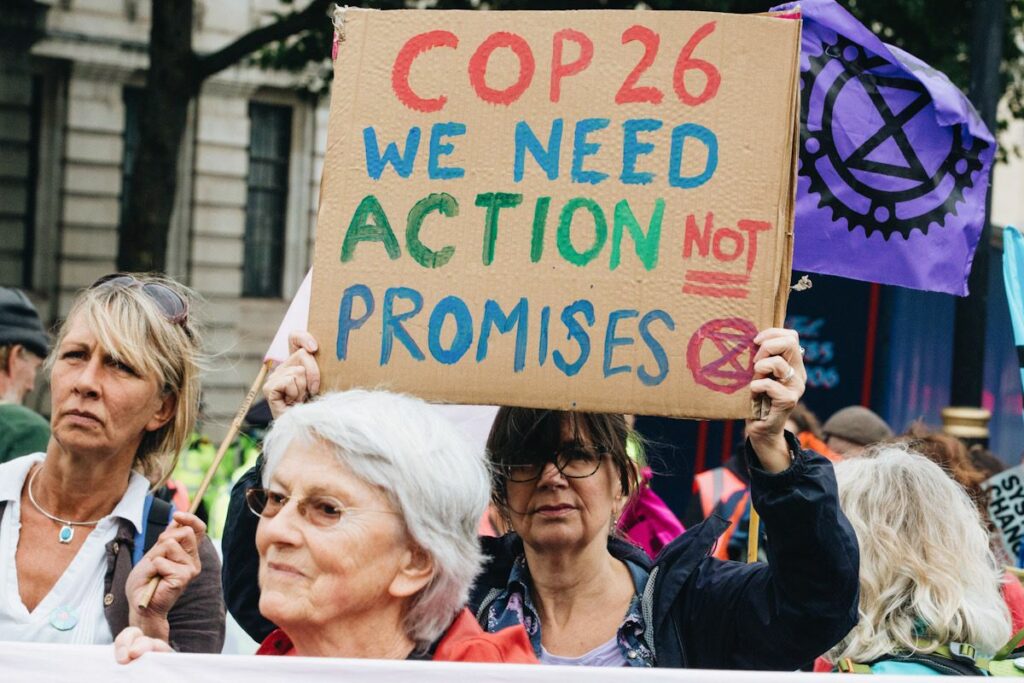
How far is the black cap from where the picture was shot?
485 cm

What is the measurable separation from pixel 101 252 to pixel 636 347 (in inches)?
650

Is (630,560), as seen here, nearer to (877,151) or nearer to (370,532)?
(370,532)

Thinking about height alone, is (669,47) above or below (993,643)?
above

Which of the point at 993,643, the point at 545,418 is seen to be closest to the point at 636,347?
the point at 545,418

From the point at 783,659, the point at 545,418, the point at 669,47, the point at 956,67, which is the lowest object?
the point at 783,659

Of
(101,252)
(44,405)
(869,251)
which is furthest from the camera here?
(101,252)

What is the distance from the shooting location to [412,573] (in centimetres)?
235

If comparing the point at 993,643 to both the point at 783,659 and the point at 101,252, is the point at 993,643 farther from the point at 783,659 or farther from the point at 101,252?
A: the point at 101,252

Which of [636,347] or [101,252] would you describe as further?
[101,252]

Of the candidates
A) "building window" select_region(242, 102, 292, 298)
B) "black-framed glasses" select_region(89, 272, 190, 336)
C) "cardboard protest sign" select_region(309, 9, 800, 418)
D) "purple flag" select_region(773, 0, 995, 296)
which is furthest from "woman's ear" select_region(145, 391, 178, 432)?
"building window" select_region(242, 102, 292, 298)

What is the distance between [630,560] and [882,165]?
1.46 metres

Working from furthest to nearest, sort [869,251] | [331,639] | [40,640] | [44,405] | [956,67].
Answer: [44,405], [956,67], [869,251], [40,640], [331,639]

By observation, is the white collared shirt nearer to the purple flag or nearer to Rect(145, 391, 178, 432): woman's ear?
Rect(145, 391, 178, 432): woman's ear

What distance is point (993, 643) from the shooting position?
2883mm
